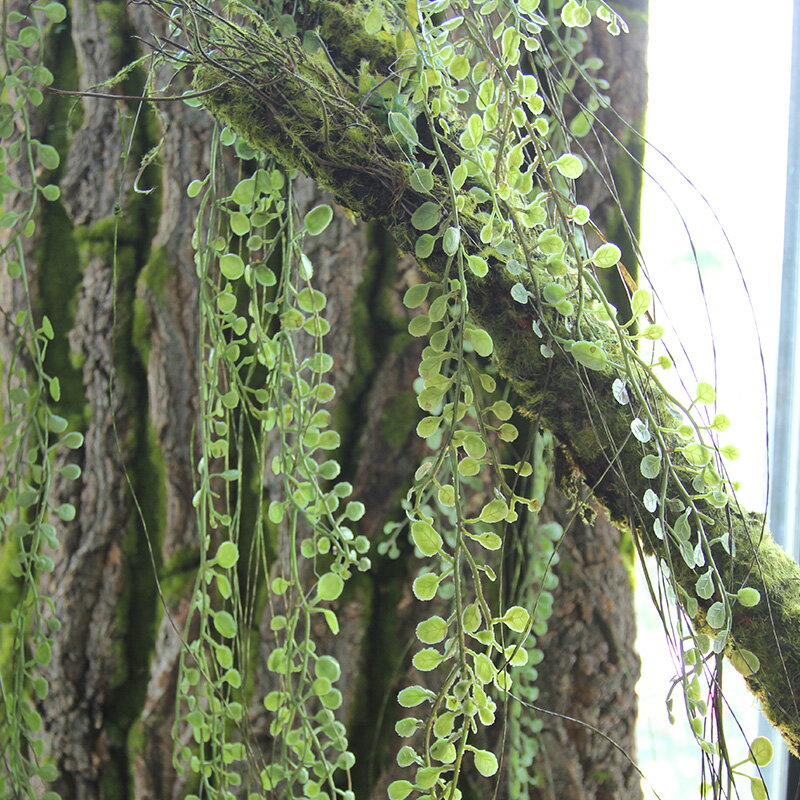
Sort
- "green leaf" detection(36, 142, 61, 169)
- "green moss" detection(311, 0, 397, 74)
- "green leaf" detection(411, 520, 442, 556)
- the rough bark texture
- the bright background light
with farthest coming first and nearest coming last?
the bright background light < the rough bark texture < "green leaf" detection(36, 142, 61, 169) < "green moss" detection(311, 0, 397, 74) < "green leaf" detection(411, 520, 442, 556)

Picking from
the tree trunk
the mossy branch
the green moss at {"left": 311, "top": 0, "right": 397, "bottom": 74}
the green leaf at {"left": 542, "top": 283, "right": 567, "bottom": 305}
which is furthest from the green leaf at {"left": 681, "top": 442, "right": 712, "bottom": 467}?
the tree trunk

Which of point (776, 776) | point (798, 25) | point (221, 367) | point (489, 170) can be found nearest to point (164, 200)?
point (221, 367)

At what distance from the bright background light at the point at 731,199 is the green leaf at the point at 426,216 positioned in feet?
3.04

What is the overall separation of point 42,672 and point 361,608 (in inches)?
16.8

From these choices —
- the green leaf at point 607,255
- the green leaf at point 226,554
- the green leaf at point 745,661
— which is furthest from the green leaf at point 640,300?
the green leaf at point 226,554

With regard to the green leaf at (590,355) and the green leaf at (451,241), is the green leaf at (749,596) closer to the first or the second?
the green leaf at (590,355)

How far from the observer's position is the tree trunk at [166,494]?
36.7 inches

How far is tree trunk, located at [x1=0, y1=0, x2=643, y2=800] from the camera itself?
932mm

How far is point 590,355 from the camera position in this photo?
444 millimetres

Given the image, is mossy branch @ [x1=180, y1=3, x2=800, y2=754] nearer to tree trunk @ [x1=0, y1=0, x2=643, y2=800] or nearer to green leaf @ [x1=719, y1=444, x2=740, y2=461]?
green leaf @ [x1=719, y1=444, x2=740, y2=461]

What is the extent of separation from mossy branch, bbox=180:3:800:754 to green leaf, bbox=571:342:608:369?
0.04ft

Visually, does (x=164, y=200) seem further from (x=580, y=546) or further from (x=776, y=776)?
(x=776, y=776)

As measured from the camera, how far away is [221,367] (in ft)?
3.18

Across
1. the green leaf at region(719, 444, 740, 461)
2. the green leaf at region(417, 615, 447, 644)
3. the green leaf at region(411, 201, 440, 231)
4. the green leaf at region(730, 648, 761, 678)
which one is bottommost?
the green leaf at region(417, 615, 447, 644)
